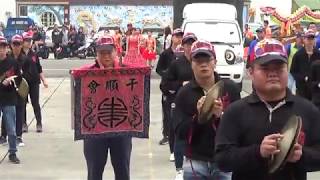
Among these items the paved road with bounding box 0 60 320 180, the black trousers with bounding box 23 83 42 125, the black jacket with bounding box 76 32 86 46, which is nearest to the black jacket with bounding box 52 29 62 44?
the black jacket with bounding box 76 32 86 46

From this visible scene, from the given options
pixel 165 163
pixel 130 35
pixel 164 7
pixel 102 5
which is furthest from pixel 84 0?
pixel 165 163

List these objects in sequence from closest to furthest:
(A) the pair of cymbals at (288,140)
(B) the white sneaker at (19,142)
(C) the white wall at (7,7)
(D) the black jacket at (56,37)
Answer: (A) the pair of cymbals at (288,140), (B) the white sneaker at (19,142), (D) the black jacket at (56,37), (C) the white wall at (7,7)

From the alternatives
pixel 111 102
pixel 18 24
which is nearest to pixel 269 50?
pixel 111 102

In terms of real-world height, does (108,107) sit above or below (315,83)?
above

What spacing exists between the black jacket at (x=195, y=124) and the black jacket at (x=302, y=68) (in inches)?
198

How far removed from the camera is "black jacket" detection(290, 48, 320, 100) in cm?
963

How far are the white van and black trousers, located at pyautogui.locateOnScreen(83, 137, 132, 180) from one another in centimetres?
926

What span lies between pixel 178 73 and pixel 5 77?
2512 millimetres

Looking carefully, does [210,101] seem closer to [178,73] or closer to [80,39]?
[178,73]

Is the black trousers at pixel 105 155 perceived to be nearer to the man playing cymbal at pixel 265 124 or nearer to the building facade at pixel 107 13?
the man playing cymbal at pixel 265 124

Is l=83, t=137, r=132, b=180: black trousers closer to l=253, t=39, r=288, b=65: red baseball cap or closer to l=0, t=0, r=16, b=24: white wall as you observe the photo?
l=253, t=39, r=288, b=65: red baseball cap

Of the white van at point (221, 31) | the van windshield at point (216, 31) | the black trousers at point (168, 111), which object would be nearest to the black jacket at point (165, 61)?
the black trousers at point (168, 111)

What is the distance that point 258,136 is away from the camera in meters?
3.15

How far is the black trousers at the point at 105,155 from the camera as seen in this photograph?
18.9ft
